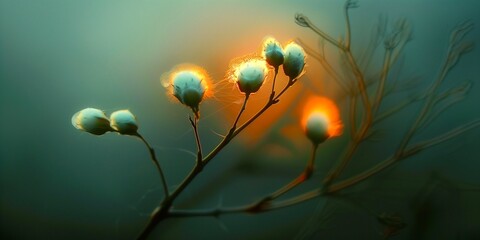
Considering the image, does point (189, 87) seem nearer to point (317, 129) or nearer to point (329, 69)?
point (317, 129)

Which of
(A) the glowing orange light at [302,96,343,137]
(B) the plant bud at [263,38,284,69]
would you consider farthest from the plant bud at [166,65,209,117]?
(A) the glowing orange light at [302,96,343,137]

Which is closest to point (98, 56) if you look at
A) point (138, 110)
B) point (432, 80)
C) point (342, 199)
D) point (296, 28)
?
point (138, 110)

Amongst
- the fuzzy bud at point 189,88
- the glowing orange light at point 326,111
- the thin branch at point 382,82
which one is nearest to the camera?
the fuzzy bud at point 189,88

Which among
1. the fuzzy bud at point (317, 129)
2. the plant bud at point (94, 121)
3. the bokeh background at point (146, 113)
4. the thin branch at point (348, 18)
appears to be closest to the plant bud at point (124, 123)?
the plant bud at point (94, 121)

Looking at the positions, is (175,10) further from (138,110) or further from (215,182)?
(215,182)

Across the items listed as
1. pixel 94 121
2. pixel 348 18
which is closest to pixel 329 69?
pixel 348 18

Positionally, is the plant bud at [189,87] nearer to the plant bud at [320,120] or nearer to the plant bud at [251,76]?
the plant bud at [251,76]
